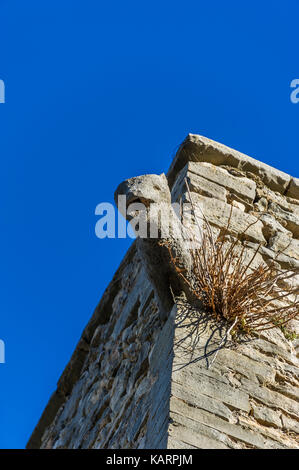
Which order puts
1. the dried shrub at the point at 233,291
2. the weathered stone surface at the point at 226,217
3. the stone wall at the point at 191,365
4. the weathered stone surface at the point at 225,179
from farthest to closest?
1. the weathered stone surface at the point at 225,179
2. the weathered stone surface at the point at 226,217
3. the dried shrub at the point at 233,291
4. the stone wall at the point at 191,365

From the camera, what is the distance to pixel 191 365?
2.93 meters

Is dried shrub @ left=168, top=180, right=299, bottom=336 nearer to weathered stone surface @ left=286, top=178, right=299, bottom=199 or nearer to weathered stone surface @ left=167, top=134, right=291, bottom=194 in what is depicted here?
weathered stone surface @ left=167, top=134, right=291, bottom=194

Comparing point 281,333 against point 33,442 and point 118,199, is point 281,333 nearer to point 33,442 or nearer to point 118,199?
point 118,199

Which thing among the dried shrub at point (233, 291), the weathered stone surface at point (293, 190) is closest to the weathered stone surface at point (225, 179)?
the weathered stone surface at point (293, 190)

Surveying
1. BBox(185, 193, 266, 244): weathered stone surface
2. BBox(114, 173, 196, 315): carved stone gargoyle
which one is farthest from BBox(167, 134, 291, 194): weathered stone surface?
BBox(114, 173, 196, 315): carved stone gargoyle

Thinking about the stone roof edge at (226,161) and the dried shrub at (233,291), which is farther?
the stone roof edge at (226,161)

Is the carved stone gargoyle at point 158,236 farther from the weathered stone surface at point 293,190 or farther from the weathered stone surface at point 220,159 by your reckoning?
the weathered stone surface at point 293,190

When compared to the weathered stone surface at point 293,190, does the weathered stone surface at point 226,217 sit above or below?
below

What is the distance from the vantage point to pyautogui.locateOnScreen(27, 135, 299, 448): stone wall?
2805 mm

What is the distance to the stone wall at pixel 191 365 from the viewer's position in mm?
2805
